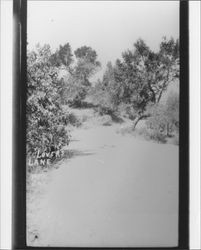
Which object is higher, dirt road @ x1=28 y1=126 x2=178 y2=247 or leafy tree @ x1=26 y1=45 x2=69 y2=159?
leafy tree @ x1=26 y1=45 x2=69 y2=159

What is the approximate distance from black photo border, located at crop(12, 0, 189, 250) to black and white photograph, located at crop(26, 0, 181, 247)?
0.07 ft

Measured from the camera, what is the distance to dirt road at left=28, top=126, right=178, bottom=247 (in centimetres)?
127

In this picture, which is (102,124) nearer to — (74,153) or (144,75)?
(74,153)

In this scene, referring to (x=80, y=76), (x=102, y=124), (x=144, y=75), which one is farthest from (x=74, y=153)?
(x=144, y=75)

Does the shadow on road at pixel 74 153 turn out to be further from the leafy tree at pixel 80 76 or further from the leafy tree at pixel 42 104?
the leafy tree at pixel 80 76

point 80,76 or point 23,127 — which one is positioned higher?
point 80,76

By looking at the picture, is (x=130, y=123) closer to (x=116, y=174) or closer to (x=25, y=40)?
(x=116, y=174)

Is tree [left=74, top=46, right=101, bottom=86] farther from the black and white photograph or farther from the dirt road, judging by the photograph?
the dirt road

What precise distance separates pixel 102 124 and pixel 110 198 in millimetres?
295

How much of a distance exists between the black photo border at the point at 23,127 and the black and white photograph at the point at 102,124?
0.8 inches

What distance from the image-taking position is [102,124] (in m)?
1.30

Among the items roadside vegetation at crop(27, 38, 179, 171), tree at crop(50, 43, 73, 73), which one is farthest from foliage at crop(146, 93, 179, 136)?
tree at crop(50, 43, 73, 73)

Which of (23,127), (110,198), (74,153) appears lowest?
(110,198)

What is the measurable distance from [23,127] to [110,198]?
0.45 metres
